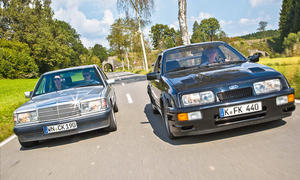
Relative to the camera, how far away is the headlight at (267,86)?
147 inches

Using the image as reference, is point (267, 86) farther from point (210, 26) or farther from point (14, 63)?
point (210, 26)

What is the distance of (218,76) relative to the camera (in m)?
4.04

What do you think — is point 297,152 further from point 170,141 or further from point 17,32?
point 17,32

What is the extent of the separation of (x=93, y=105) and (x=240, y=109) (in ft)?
8.51

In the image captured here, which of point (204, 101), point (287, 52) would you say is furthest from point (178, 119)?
point (287, 52)

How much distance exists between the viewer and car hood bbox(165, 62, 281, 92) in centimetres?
378

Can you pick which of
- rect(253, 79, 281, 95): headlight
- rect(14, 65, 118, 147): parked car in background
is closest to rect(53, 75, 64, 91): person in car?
rect(14, 65, 118, 147): parked car in background

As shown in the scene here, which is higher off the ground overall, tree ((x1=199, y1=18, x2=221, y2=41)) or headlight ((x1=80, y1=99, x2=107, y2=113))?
tree ((x1=199, y1=18, x2=221, y2=41))

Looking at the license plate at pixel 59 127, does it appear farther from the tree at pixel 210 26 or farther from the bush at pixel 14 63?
the tree at pixel 210 26

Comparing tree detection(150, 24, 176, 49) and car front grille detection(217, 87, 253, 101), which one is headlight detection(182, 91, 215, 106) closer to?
car front grille detection(217, 87, 253, 101)

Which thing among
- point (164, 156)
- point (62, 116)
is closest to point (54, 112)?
point (62, 116)

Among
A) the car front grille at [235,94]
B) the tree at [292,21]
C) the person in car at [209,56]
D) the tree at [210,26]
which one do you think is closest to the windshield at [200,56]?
the person in car at [209,56]

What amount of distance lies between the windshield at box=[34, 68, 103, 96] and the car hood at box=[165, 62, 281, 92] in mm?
2422

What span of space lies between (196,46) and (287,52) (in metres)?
13.9
